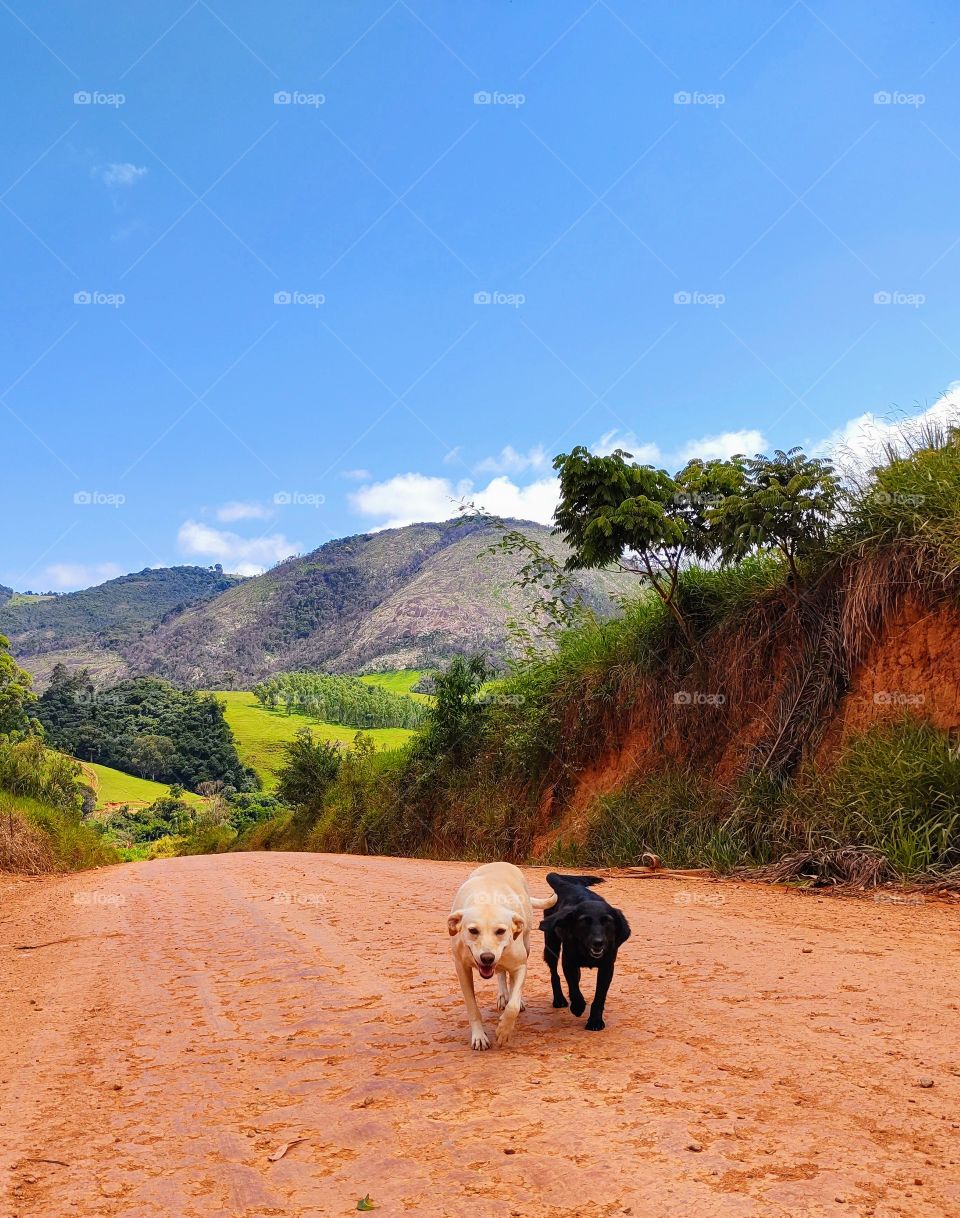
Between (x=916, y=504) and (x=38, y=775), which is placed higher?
(x=916, y=504)

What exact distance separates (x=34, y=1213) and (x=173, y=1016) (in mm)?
2607

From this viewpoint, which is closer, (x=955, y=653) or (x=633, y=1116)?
(x=633, y=1116)

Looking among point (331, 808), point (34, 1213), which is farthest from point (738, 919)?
point (331, 808)

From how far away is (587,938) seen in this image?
4.48m

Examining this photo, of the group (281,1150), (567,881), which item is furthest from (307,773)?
(281,1150)

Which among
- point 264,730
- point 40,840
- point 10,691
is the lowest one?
point 40,840

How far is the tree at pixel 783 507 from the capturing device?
11531 millimetres

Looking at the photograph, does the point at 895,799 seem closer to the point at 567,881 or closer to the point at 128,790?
the point at 567,881

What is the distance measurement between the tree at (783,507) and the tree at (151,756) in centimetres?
6716

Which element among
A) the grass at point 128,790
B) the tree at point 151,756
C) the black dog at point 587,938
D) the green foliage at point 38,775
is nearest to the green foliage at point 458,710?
the green foliage at point 38,775

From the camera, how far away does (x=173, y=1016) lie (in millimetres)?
5438

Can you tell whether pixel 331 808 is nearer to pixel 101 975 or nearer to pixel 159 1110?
pixel 101 975

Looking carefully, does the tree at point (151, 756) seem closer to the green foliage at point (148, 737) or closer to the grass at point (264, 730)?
the green foliage at point (148, 737)

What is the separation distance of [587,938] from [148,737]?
73476mm
